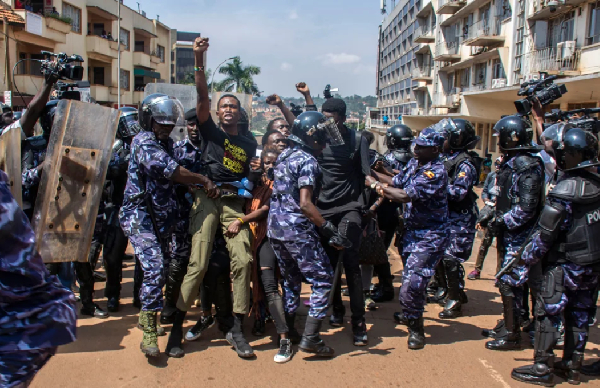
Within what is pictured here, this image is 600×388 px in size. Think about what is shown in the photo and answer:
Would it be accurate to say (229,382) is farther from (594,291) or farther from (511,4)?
(511,4)

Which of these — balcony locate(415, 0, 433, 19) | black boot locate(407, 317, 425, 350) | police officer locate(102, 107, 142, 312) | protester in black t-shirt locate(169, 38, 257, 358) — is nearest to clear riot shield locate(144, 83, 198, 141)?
police officer locate(102, 107, 142, 312)

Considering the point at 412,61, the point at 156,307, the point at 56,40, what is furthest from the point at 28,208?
the point at 412,61

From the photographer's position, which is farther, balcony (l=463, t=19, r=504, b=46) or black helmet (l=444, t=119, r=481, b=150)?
balcony (l=463, t=19, r=504, b=46)

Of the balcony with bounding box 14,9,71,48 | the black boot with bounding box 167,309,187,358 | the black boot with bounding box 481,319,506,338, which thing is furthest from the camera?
the balcony with bounding box 14,9,71,48

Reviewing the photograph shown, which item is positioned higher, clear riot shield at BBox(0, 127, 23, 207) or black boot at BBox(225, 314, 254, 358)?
clear riot shield at BBox(0, 127, 23, 207)

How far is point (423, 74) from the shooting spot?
2013 inches

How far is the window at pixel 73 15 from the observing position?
97.6 feet

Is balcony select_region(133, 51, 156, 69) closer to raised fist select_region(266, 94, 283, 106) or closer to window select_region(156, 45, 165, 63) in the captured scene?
window select_region(156, 45, 165, 63)

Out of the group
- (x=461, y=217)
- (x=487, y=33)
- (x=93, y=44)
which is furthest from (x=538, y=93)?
(x=93, y=44)

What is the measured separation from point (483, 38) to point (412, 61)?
2902 centimetres

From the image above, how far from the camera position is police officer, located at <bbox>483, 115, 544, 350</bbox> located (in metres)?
4.41

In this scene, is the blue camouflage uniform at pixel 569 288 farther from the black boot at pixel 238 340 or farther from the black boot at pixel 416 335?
the black boot at pixel 238 340

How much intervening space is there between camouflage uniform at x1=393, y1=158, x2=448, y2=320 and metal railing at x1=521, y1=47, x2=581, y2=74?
1835cm

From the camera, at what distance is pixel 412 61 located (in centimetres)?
5800
